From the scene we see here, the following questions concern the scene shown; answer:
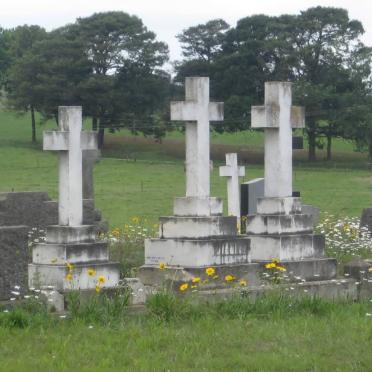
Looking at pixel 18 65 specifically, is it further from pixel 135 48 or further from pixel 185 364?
pixel 185 364

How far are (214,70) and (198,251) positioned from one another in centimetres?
5550

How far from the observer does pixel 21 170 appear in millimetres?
55656

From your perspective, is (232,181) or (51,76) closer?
(232,181)

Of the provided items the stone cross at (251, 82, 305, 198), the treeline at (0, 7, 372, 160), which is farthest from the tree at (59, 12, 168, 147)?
the stone cross at (251, 82, 305, 198)

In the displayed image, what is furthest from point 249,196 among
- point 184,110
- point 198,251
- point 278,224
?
point 198,251

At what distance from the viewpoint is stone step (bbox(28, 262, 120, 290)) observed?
13.0m

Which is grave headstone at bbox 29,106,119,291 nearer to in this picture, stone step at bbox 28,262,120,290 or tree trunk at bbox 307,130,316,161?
stone step at bbox 28,262,120,290

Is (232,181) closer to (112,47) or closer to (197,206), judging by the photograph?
(197,206)

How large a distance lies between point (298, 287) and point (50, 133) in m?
3.20

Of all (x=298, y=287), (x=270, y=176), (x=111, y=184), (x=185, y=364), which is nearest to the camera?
(x=185, y=364)

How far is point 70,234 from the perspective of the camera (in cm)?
1345

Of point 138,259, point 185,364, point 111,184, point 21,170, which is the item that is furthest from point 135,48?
point 185,364

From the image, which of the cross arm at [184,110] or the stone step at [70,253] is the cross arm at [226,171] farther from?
the stone step at [70,253]

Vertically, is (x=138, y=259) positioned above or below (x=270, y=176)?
below
